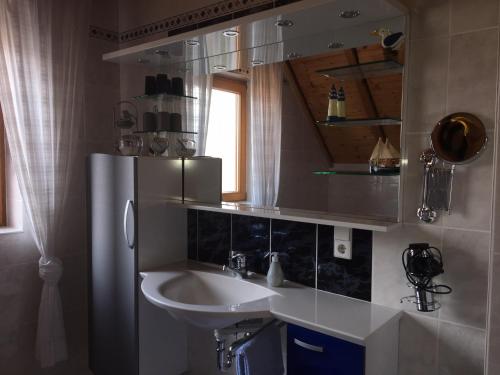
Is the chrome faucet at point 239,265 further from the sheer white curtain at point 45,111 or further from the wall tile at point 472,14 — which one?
the wall tile at point 472,14

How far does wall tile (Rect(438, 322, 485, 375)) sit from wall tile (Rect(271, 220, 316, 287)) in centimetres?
57

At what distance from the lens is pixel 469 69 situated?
56.3 inches

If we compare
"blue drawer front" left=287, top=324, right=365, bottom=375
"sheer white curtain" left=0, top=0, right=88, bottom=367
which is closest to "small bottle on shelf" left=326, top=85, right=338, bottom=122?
"blue drawer front" left=287, top=324, right=365, bottom=375

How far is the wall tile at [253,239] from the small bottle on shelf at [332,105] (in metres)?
0.58

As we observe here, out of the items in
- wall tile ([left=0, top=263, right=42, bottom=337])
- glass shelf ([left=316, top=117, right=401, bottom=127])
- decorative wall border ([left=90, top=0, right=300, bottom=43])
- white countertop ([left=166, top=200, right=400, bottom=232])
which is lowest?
wall tile ([left=0, top=263, right=42, bottom=337])

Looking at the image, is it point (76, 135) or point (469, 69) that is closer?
point (469, 69)

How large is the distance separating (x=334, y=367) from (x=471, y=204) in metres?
0.75

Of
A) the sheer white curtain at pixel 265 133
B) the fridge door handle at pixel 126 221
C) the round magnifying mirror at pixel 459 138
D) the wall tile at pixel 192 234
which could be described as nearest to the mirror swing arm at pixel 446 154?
the round magnifying mirror at pixel 459 138

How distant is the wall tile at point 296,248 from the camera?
6.13 feet

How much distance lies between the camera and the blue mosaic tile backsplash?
5.65 feet

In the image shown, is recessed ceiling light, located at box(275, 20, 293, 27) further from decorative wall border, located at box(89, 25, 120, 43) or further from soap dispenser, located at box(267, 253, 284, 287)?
decorative wall border, located at box(89, 25, 120, 43)

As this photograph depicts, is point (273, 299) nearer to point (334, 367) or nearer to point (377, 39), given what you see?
point (334, 367)

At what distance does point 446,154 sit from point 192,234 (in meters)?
1.43

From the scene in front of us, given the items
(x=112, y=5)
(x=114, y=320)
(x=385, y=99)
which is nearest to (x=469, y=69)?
(x=385, y=99)
